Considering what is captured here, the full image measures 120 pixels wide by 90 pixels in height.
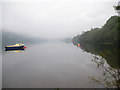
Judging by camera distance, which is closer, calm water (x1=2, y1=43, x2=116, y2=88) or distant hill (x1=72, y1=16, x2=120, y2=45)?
calm water (x1=2, y1=43, x2=116, y2=88)

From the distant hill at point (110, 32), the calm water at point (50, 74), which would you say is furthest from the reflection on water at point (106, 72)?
the distant hill at point (110, 32)

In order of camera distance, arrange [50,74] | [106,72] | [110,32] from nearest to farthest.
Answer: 1. [106,72]
2. [50,74]
3. [110,32]

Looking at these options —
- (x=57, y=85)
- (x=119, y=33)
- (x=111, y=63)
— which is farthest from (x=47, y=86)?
(x=119, y=33)

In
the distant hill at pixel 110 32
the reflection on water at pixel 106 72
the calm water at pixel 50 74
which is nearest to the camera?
the reflection on water at pixel 106 72

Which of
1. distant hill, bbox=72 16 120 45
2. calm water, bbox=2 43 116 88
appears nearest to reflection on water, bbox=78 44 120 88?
calm water, bbox=2 43 116 88

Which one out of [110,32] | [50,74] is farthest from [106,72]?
[110,32]

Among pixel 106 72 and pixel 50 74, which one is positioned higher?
pixel 106 72

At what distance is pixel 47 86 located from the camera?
8688 millimetres

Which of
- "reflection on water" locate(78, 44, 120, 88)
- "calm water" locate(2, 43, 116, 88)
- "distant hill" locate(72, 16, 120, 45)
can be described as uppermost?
"distant hill" locate(72, 16, 120, 45)

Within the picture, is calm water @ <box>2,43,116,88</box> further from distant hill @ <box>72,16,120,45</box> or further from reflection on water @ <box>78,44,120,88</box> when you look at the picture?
distant hill @ <box>72,16,120,45</box>

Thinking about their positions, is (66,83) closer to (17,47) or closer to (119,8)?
(119,8)

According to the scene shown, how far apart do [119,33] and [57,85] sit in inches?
1034

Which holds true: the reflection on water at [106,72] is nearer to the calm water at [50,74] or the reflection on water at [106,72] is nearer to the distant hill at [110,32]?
the calm water at [50,74]

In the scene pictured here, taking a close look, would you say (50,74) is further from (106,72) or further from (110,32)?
(110,32)
